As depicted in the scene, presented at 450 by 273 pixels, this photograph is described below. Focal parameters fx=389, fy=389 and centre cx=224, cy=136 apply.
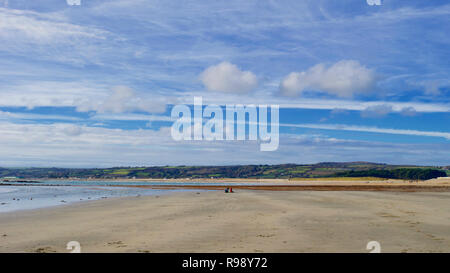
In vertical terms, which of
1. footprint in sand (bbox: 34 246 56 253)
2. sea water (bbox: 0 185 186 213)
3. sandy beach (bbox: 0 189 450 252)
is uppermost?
footprint in sand (bbox: 34 246 56 253)

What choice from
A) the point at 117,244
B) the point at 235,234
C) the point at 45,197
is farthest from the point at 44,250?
the point at 45,197

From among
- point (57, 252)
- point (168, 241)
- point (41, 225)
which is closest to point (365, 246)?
point (168, 241)

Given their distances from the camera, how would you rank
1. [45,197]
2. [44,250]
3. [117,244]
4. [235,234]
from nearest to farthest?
[44,250] → [117,244] → [235,234] → [45,197]

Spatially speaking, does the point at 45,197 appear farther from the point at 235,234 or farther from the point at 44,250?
the point at 235,234

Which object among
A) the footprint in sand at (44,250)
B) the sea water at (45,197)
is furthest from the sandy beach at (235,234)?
the sea water at (45,197)

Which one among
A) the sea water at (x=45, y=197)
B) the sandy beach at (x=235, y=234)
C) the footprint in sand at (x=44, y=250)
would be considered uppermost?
the footprint in sand at (x=44, y=250)

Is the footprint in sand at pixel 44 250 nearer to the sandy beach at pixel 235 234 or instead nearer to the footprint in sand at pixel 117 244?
the sandy beach at pixel 235 234

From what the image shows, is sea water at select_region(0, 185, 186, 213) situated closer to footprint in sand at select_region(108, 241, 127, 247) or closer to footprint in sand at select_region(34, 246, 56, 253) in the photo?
footprint in sand at select_region(34, 246, 56, 253)

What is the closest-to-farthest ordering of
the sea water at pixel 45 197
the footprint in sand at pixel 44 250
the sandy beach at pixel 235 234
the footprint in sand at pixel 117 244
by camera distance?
1. the footprint in sand at pixel 44 250
2. the sandy beach at pixel 235 234
3. the footprint in sand at pixel 117 244
4. the sea water at pixel 45 197

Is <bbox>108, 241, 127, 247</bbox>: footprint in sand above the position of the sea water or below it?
above

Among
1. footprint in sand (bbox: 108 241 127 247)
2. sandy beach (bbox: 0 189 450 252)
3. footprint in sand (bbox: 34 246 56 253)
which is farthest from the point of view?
footprint in sand (bbox: 108 241 127 247)

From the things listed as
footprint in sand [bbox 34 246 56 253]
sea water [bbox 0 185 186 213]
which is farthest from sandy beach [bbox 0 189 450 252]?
sea water [bbox 0 185 186 213]
